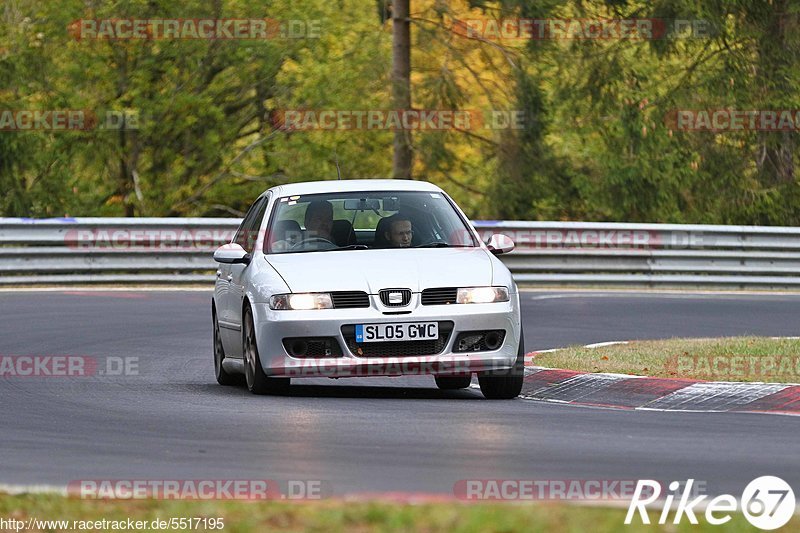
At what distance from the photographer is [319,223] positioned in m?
12.9

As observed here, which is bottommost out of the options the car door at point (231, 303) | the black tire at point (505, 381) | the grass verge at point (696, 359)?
the grass verge at point (696, 359)

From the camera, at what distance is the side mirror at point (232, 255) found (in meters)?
12.8

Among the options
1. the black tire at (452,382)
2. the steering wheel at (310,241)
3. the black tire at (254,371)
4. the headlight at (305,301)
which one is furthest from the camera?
the black tire at (452,382)

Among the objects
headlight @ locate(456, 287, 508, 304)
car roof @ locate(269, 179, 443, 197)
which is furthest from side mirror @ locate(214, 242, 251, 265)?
headlight @ locate(456, 287, 508, 304)

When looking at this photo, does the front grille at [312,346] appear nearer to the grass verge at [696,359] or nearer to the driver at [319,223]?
the driver at [319,223]

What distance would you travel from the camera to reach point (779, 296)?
969 inches

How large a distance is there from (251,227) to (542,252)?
12665 millimetres

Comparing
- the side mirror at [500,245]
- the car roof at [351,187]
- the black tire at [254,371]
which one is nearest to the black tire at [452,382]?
the side mirror at [500,245]

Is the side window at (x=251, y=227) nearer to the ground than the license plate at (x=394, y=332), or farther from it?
farther from it

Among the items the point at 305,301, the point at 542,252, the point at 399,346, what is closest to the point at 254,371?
the point at 305,301

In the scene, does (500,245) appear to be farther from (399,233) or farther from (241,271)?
(241,271)

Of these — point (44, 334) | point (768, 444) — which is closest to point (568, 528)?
point (768, 444)

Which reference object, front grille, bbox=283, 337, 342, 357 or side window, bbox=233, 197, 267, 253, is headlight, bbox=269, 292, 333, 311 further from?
side window, bbox=233, 197, 267, 253

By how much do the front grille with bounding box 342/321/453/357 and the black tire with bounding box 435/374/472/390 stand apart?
1.55 metres
